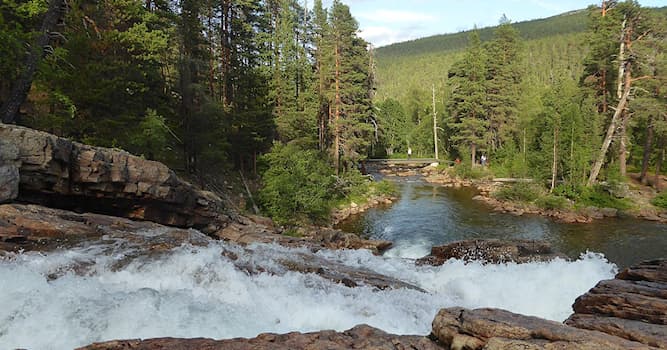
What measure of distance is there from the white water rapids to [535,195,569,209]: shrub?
56.8ft

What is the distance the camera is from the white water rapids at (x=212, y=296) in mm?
6145

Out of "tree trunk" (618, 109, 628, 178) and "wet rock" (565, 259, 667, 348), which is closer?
"wet rock" (565, 259, 667, 348)

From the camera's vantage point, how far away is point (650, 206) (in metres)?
26.9

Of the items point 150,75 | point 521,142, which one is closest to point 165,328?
point 150,75

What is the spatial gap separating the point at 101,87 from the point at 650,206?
33.8 metres

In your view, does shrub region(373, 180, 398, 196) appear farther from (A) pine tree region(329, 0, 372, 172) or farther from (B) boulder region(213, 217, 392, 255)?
(B) boulder region(213, 217, 392, 255)

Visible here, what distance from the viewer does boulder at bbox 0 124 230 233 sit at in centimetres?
1061

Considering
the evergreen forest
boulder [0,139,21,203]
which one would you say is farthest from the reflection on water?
boulder [0,139,21,203]

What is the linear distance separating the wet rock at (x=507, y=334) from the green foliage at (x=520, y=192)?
Answer: 91.6 ft

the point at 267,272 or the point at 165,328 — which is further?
the point at 267,272

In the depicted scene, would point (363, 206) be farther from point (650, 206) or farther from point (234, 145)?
point (650, 206)

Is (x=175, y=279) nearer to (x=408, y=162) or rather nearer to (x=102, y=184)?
(x=102, y=184)

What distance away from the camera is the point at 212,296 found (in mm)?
8211

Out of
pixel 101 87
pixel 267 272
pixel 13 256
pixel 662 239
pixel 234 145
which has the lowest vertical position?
pixel 662 239
